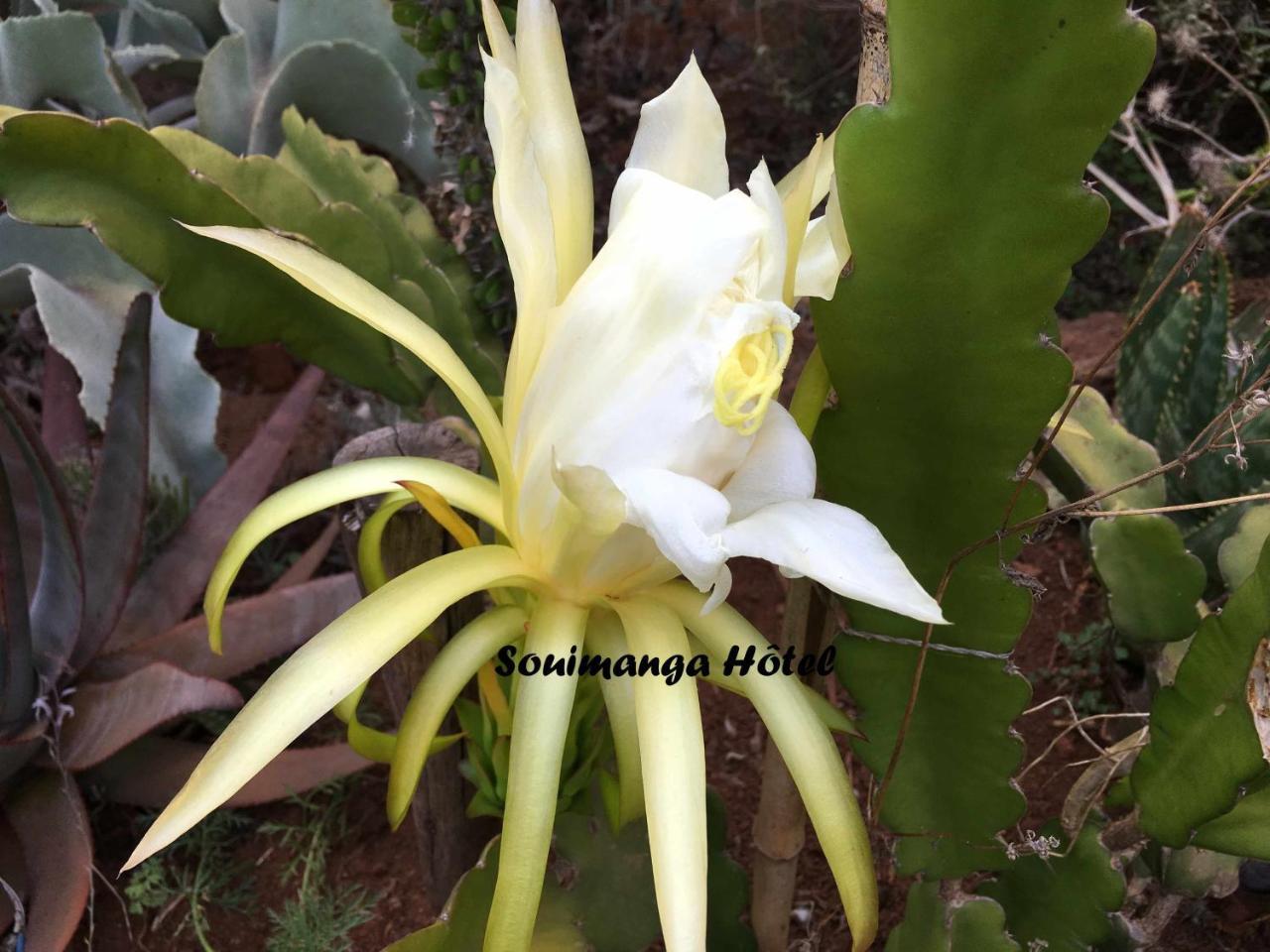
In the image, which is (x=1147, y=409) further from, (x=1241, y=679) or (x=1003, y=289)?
(x=1003, y=289)

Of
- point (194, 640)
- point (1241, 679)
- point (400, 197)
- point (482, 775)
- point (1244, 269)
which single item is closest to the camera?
point (1241, 679)

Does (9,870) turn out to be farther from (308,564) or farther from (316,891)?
(308,564)

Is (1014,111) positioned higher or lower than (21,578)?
higher

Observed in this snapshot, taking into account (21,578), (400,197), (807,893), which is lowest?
(807,893)

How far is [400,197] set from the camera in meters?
1.27

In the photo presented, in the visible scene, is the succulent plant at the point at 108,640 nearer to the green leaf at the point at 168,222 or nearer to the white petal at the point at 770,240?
the green leaf at the point at 168,222

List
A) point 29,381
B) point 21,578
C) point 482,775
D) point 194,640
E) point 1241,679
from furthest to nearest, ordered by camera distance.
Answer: point 29,381 < point 194,640 < point 21,578 < point 482,775 < point 1241,679

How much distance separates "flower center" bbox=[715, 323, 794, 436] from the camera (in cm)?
63

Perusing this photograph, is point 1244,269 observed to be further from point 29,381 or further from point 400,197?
point 29,381

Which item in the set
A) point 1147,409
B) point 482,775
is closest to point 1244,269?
point 1147,409

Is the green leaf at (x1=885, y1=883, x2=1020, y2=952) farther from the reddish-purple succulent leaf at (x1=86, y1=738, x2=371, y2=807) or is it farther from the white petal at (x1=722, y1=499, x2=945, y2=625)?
the reddish-purple succulent leaf at (x1=86, y1=738, x2=371, y2=807)

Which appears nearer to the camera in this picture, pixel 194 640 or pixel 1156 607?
pixel 1156 607

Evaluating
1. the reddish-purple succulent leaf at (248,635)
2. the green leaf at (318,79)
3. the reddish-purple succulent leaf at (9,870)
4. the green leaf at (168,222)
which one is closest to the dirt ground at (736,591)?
the reddish-purple succulent leaf at (9,870)

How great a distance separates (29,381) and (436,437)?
4.93 feet
